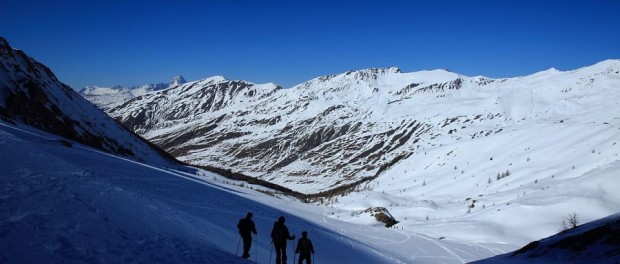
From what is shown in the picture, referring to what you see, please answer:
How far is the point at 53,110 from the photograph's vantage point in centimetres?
4922

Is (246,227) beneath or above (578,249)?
beneath

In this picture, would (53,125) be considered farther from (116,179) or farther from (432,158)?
(432,158)

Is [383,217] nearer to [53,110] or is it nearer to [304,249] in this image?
[304,249]

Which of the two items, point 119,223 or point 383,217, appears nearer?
point 119,223

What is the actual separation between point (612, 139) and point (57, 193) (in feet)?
149

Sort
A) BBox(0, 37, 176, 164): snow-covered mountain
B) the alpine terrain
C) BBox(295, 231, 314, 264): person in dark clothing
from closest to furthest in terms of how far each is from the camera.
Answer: the alpine terrain < BBox(295, 231, 314, 264): person in dark clothing < BBox(0, 37, 176, 164): snow-covered mountain

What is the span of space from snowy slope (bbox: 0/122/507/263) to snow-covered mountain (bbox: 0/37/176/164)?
951 inches

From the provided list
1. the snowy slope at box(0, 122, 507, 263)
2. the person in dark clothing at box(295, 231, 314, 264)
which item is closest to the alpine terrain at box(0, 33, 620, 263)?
the snowy slope at box(0, 122, 507, 263)

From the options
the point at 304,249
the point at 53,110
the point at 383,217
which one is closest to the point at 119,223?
the point at 304,249

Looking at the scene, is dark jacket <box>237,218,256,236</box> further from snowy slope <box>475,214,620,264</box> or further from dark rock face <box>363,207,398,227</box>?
dark rock face <box>363,207,398,227</box>

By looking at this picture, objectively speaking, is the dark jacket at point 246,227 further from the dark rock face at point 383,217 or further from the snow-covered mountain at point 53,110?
the snow-covered mountain at point 53,110

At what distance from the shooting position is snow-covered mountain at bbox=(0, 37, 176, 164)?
140ft

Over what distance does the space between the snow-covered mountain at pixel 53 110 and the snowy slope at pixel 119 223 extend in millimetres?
24154

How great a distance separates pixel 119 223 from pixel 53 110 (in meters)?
44.7
